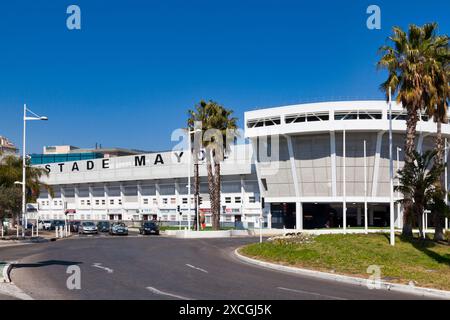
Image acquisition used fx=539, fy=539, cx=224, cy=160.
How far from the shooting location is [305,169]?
6925 cm

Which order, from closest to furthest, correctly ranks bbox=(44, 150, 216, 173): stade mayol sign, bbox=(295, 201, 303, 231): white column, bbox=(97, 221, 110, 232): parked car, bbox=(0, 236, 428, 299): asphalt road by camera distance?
bbox=(0, 236, 428, 299): asphalt road → bbox=(97, 221, 110, 232): parked car → bbox=(295, 201, 303, 231): white column → bbox=(44, 150, 216, 173): stade mayol sign

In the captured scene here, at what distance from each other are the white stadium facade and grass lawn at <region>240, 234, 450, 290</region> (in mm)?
27270

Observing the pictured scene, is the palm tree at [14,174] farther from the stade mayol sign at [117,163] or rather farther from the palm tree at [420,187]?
the palm tree at [420,187]

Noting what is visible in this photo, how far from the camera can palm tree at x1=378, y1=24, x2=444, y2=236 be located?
102 feet

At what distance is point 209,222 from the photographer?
83438mm

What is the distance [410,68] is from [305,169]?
3881cm

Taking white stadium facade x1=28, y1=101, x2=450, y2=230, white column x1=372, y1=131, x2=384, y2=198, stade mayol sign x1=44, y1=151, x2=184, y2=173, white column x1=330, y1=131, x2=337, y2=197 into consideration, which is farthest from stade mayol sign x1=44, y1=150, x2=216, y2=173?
white column x1=372, y1=131, x2=384, y2=198

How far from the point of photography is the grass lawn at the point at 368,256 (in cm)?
1928

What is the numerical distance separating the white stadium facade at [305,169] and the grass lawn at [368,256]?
27270 mm

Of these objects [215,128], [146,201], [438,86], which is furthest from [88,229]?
[438,86]

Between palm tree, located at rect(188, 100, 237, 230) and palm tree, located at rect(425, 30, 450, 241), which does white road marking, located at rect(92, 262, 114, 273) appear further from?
palm tree, located at rect(188, 100, 237, 230)

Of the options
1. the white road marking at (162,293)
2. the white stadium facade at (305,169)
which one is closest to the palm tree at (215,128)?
the white stadium facade at (305,169)

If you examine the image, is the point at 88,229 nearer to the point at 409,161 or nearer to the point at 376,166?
the point at 376,166
